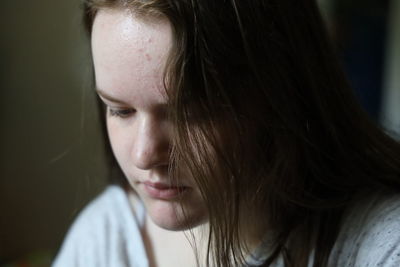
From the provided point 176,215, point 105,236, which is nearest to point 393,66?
point 105,236

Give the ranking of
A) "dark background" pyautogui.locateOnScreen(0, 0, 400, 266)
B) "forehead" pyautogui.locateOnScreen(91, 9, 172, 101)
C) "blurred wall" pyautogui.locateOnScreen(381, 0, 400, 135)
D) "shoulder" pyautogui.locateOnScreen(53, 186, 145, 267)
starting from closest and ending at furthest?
1. "forehead" pyautogui.locateOnScreen(91, 9, 172, 101)
2. "shoulder" pyautogui.locateOnScreen(53, 186, 145, 267)
3. "dark background" pyautogui.locateOnScreen(0, 0, 400, 266)
4. "blurred wall" pyautogui.locateOnScreen(381, 0, 400, 135)

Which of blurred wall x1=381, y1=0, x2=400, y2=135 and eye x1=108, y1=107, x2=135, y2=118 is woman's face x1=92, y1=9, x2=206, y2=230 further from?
blurred wall x1=381, y1=0, x2=400, y2=135

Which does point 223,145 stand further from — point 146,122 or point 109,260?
point 109,260

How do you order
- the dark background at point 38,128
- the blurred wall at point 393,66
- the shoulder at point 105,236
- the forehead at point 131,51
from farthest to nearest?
1. the blurred wall at point 393,66
2. the dark background at point 38,128
3. the shoulder at point 105,236
4. the forehead at point 131,51

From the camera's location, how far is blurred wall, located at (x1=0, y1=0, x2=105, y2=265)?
4.68 feet

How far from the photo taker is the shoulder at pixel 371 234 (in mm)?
567

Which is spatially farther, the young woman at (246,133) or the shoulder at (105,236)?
the shoulder at (105,236)

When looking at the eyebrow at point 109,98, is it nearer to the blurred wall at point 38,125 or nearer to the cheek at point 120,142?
the cheek at point 120,142

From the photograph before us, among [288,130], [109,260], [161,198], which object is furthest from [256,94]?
[109,260]

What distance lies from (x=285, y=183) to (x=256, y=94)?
13 cm

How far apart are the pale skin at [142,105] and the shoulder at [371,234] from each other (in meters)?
0.17

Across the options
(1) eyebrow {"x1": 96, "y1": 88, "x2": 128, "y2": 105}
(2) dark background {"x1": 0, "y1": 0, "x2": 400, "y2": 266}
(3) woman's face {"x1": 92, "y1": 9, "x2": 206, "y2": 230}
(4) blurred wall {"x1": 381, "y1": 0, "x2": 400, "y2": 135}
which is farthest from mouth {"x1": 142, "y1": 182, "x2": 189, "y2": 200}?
(4) blurred wall {"x1": 381, "y1": 0, "x2": 400, "y2": 135}

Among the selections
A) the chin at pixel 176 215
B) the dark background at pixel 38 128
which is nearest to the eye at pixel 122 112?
the chin at pixel 176 215

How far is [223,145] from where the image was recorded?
Result: 583 mm
